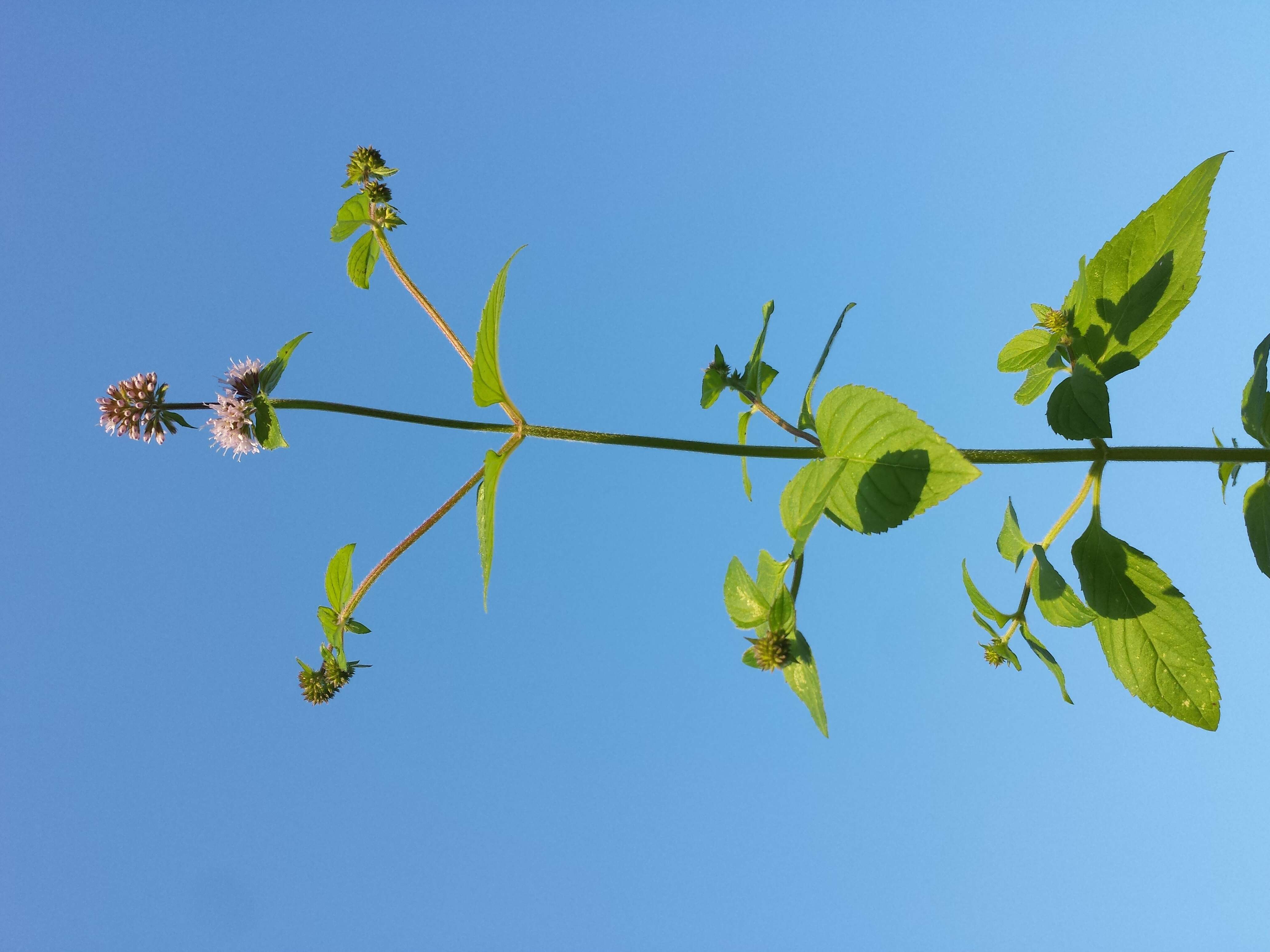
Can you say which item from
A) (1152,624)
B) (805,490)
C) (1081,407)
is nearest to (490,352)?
(805,490)

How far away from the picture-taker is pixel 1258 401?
2342 mm

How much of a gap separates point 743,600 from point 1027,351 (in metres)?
1.36

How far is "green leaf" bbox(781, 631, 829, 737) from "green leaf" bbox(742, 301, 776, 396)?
83 centimetres

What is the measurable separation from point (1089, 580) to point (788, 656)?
111 centimetres

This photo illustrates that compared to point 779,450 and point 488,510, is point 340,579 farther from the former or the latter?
point 779,450

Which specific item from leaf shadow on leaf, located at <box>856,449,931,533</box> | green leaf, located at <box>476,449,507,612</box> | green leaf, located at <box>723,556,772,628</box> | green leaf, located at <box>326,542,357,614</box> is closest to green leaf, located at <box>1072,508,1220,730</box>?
leaf shadow on leaf, located at <box>856,449,931,533</box>

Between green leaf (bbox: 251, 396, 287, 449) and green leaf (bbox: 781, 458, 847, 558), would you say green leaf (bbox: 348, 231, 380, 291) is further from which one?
green leaf (bbox: 781, 458, 847, 558)

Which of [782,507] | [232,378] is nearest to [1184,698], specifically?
[782,507]

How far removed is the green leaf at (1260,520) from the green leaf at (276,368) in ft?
10.5

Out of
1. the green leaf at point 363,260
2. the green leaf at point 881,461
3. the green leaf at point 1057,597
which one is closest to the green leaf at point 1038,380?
the green leaf at point 1057,597

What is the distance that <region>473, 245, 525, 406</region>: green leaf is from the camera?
6.92 ft

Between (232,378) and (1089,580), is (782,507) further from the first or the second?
(232,378)

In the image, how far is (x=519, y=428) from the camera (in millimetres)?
2381

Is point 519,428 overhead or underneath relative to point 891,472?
overhead
